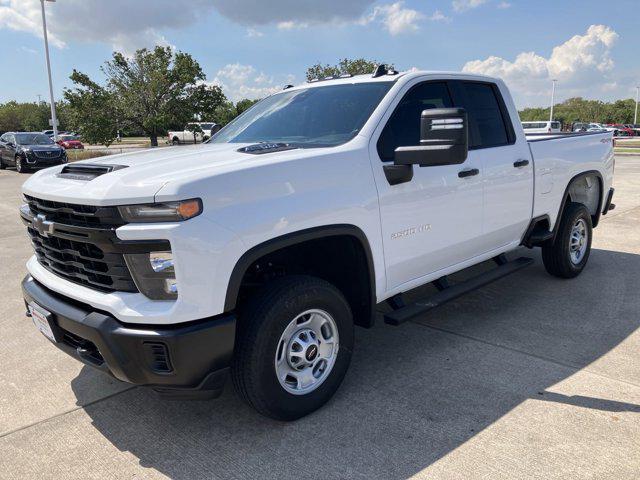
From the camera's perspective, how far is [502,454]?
279 centimetres

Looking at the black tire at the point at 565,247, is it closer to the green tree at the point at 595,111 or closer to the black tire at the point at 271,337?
the black tire at the point at 271,337

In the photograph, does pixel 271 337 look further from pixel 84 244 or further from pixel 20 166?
pixel 20 166

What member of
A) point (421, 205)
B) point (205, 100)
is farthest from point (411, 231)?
point (205, 100)

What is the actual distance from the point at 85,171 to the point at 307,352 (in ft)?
5.32

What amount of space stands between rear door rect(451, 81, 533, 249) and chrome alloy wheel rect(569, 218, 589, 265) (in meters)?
1.16

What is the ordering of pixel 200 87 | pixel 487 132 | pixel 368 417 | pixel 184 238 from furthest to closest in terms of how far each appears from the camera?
pixel 200 87 < pixel 487 132 < pixel 368 417 < pixel 184 238

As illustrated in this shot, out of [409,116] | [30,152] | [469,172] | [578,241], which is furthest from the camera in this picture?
[30,152]

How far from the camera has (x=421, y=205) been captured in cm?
359

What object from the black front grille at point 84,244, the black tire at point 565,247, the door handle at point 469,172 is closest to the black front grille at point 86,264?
the black front grille at point 84,244

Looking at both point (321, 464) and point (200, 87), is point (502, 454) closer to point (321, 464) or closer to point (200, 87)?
point (321, 464)

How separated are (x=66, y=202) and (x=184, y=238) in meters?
0.74

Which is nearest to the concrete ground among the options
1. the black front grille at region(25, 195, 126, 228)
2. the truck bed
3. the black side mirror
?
the truck bed

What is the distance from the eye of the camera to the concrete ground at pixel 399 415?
2.76 metres

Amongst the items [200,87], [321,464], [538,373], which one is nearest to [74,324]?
[321,464]
